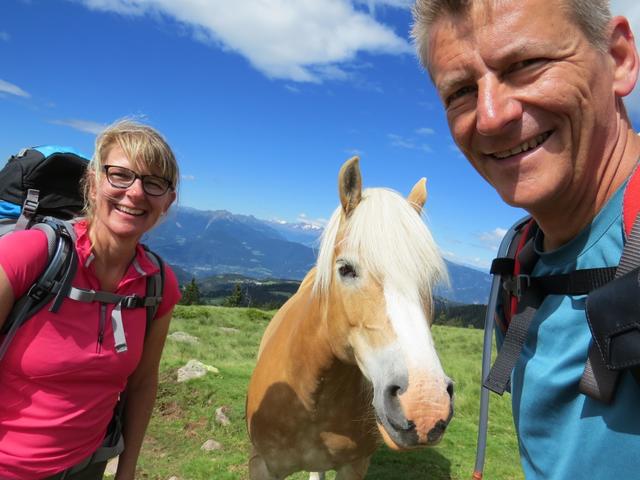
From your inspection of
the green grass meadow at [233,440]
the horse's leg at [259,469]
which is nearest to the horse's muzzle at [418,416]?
the horse's leg at [259,469]

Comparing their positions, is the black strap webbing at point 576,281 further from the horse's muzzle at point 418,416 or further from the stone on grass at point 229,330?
the stone on grass at point 229,330

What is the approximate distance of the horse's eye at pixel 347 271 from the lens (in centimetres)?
281

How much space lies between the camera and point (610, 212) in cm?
131

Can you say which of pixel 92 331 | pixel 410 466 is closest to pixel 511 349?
pixel 92 331

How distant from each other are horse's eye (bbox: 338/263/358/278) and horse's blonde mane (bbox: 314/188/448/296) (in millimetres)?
108

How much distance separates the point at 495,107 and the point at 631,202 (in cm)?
51

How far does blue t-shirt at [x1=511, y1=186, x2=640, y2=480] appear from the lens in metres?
1.11

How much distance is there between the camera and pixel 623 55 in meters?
1.35

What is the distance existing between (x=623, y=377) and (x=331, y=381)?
263 cm

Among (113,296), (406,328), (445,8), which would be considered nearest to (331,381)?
(406,328)

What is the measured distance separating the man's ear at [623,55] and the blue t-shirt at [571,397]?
37cm

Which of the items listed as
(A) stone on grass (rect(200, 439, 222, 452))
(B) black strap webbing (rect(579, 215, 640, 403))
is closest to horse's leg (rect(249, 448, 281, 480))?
(A) stone on grass (rect(200, 439, 222, 452))

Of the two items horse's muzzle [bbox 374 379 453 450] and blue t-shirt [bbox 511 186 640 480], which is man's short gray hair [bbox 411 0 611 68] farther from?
horse's muzzle [bbox 374 379 453 450]

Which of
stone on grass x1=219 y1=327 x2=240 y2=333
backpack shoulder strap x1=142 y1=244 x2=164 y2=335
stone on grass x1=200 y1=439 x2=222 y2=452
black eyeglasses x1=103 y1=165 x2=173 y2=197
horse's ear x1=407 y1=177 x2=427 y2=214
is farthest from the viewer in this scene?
stone on grass x1=219 y1=327 x2=240 y2=333
